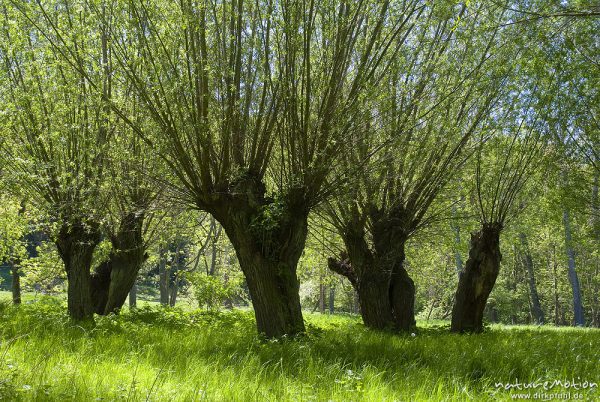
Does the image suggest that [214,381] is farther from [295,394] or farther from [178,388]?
[295,394]

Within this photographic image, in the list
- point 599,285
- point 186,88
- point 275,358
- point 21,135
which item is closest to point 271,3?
point 186,88

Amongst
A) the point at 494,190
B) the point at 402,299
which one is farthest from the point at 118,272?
the point at 494,190

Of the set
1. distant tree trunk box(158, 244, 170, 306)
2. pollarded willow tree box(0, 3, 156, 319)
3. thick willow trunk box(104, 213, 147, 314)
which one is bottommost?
distant tree trunk box(158, 244, 170, 306)

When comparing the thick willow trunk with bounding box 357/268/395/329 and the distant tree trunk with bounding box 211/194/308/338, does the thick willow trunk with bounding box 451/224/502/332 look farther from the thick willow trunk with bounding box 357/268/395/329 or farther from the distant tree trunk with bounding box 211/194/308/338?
the distant tree trunk with bounding box 211/194/308/338

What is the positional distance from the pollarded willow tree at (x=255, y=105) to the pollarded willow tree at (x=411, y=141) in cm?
67

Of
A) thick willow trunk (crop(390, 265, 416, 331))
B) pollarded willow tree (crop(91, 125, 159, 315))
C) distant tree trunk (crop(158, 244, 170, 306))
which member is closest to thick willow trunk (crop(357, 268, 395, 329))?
thick willow trunk (crop(390, 265, 416, 331))

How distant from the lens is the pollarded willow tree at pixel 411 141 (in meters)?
7.28

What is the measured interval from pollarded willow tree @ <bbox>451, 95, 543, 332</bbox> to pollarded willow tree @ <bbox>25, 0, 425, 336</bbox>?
12.0 ft

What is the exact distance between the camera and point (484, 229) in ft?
33.0

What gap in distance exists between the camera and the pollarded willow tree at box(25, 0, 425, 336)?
632 cm

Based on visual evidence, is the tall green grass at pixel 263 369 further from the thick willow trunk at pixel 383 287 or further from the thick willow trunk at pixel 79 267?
the thick willow trunk at pixel 79 267

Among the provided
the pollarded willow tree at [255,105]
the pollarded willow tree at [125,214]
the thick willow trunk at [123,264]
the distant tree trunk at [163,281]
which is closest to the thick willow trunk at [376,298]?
the pollarded willow tree at [255,105]

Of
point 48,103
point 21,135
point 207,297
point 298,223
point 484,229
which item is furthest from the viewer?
point 207,297

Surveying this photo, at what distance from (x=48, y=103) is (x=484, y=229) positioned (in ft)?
30.5
